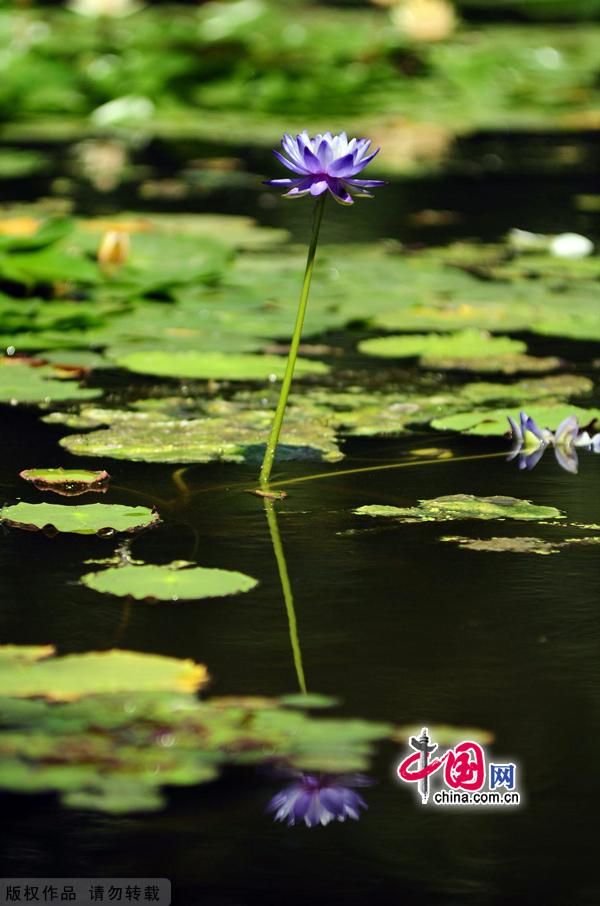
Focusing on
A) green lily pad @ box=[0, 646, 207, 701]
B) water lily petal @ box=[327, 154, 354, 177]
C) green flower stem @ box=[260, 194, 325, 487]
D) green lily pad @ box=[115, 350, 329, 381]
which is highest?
green lily pad @ box=[115, 350, 329, 381]

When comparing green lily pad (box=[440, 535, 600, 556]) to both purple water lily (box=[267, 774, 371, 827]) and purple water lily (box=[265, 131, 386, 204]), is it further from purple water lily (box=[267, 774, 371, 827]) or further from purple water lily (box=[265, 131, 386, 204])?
purple water lily (box=[267, 774, 371, 827])

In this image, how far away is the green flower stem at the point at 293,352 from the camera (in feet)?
6.89

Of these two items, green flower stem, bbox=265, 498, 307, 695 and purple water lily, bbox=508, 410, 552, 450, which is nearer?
green flower stem, bbox=265, 498, 307, 695

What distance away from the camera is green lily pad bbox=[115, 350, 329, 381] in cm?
286

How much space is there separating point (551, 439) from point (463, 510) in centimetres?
39

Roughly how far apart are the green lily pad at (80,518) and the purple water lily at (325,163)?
41cm

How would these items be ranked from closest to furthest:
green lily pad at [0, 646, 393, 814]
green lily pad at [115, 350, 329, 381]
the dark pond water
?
1. the dark pond water
2. green lily pad at [0, 646, 393, 814]
3. green lily pad at [115, 350, 329, 381]

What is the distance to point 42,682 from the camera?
1.62 meters

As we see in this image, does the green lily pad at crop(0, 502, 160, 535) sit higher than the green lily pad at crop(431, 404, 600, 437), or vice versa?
the green lily pad at crop(431, 404, 600, 437)

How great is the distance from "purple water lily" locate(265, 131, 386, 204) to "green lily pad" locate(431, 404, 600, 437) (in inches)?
23.5

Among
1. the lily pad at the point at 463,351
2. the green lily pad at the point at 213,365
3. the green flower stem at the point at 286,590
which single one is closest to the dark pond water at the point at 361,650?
the green flower stem at the point at 286,590

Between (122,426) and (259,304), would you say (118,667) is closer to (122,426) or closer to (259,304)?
(122,426)

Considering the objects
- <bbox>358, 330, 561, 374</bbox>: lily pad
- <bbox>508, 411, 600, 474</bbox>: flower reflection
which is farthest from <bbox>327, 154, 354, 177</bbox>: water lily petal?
<bbox>358, 330, 561, 374</bbox>: lily pad

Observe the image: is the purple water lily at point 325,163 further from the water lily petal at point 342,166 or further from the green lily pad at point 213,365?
the green lily pad at point 213,365
